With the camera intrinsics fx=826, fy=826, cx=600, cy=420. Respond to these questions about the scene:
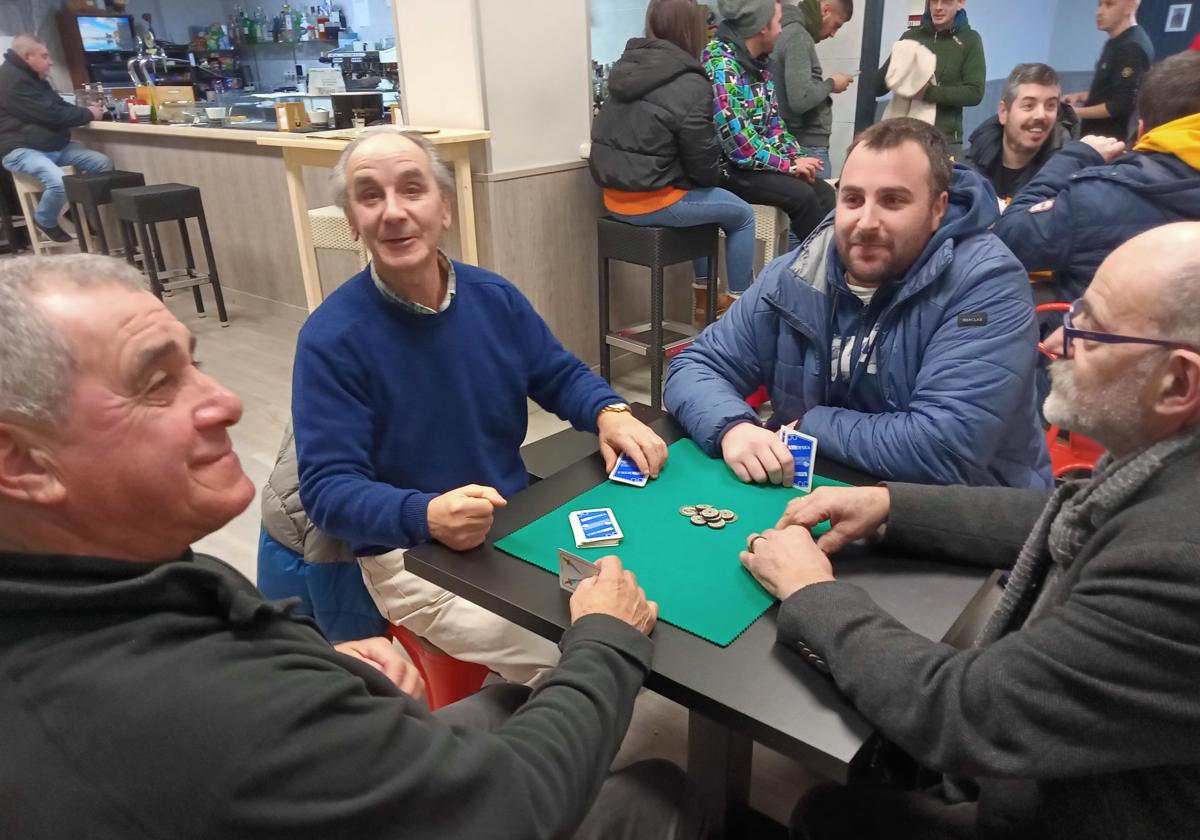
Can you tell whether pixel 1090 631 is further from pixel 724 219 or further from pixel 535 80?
pixel 535 80

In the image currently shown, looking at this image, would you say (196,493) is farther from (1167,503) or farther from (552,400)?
(552,400)

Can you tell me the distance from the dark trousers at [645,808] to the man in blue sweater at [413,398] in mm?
443

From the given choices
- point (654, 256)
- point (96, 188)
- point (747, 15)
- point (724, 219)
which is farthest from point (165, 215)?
point (747, 15)

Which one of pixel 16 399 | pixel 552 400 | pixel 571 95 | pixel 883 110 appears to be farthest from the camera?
pixel 883 110

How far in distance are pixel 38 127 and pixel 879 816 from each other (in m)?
6.87

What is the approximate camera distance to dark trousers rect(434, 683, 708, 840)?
113 centimetres

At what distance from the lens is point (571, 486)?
1.50 metres

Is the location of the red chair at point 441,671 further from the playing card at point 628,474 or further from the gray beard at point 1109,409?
the gray beard at point 1109,409

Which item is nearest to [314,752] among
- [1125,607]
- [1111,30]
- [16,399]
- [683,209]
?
[16,399]

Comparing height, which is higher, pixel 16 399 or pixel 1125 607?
pixel 16 399

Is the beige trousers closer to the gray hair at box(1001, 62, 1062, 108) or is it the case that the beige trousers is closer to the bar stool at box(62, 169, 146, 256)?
the gray hair at box(1001, 62, 1062, 108)

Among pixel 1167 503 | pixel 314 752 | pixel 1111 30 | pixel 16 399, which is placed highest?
pixel 1111 30

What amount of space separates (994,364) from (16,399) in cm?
151

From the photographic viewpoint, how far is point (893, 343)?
169 cm
